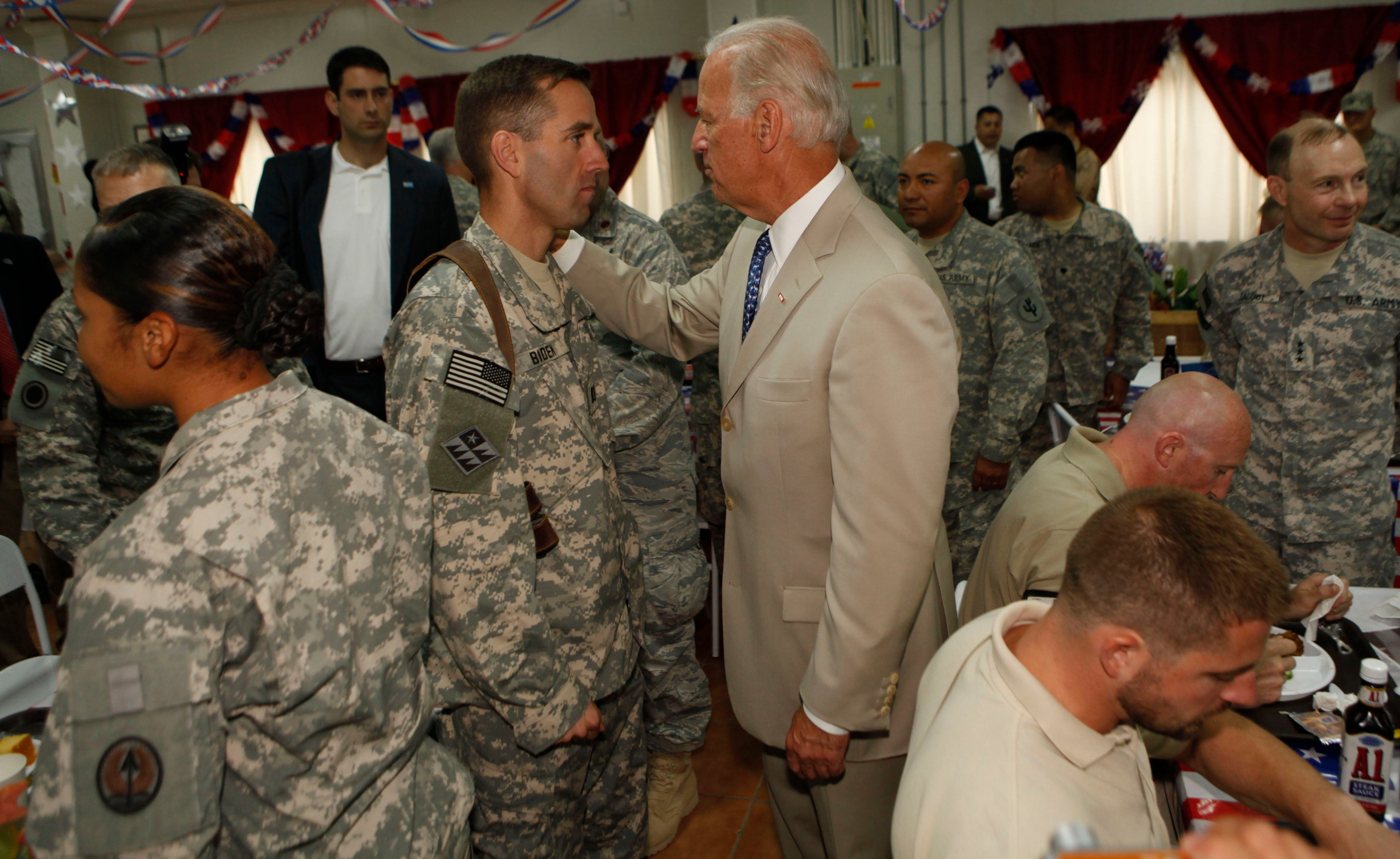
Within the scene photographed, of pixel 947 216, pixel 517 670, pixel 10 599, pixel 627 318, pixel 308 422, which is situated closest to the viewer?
pixel 308 422

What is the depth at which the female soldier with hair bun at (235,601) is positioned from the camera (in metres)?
0.92

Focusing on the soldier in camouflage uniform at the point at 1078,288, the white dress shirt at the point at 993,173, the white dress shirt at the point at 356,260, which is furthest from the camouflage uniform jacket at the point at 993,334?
the white dress shirt at the point at 993,173

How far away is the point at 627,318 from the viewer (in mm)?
1950

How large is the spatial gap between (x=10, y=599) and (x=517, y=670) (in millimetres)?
1902

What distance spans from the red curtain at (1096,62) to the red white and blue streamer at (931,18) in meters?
0.63

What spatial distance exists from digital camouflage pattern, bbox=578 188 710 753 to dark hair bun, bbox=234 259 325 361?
1.38 meters

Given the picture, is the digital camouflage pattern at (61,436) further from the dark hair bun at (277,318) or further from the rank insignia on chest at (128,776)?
the rank insignia on chest at (128,776)

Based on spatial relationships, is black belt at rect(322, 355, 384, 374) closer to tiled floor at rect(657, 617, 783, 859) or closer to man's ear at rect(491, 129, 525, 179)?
man's ear at rect(491, 129, 525, 179)

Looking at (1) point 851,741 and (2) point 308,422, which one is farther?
(1) point 851,741

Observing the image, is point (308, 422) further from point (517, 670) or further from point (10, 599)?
point (10, 599)

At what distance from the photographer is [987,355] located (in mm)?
3277

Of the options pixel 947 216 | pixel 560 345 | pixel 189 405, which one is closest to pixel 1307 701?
pixel 560 345

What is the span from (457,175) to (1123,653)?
4658mm

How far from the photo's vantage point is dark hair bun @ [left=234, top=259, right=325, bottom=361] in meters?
1.14
